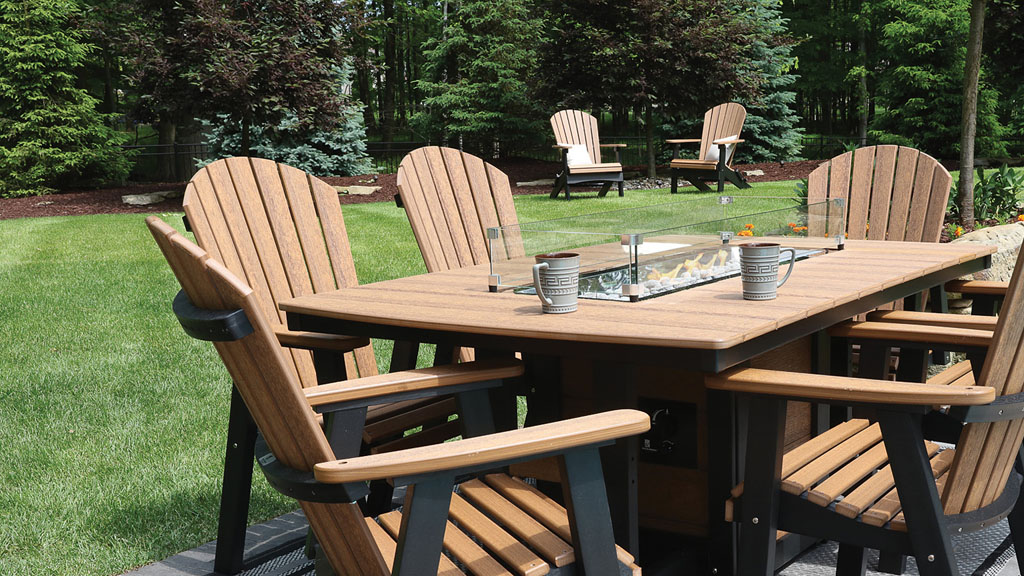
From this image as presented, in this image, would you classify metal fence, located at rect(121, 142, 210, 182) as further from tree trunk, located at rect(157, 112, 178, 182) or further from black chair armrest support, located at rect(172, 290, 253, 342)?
black chair armrest support, located at rect(172, 290, 253, 342)

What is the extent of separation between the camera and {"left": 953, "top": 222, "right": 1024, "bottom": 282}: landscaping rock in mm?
4766

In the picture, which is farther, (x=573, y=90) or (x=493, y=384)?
(x=573, y=90)

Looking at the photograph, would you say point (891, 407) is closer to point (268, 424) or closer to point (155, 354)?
point (268, 424)

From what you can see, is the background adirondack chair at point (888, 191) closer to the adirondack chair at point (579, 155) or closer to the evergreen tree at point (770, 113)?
the adirondack chair at point (579, 155)

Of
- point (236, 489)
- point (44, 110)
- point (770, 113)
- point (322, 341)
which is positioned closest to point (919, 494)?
point (322, 341)

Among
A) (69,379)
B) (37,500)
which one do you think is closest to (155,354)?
(69,379)

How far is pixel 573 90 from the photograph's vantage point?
16.0 metres

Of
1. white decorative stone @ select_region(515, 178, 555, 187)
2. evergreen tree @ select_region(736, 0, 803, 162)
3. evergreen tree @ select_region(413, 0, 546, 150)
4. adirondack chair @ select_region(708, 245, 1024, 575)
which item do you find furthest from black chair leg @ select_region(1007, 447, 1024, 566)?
evergreen tree @ select_region(413, 0, 546, 150)

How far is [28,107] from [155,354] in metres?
15.8

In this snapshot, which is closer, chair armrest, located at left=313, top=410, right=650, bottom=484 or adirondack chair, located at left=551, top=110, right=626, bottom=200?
chair armrest, located at left=313, top=410, right=650, bottom=484

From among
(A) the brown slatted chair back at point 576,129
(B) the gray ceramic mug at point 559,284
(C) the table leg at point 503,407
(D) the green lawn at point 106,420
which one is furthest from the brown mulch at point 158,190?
(B) the gray ceramic mug at point 559,284

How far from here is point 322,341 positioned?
8.62 feet

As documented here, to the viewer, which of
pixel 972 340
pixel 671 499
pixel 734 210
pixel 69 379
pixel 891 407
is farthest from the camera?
pixel 69 379

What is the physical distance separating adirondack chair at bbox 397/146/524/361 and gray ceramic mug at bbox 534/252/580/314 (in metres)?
1.13
